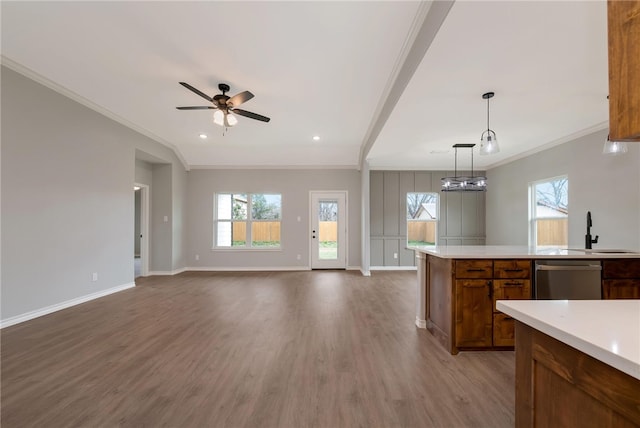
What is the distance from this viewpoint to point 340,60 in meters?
2.83

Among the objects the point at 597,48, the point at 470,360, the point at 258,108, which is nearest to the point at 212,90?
the point at 258,108

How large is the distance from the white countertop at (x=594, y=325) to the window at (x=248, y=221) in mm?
6132

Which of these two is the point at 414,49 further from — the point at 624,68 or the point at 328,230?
the point at 328,230

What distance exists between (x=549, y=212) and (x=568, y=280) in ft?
11.6

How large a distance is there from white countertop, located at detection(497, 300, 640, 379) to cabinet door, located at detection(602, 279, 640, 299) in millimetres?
2045

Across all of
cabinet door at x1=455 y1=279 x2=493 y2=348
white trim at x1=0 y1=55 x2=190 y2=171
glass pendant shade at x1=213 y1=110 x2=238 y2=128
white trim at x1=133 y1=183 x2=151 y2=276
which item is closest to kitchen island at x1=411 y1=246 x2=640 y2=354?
cabinet door at x1=455 y1=279 x2=493 y2=348

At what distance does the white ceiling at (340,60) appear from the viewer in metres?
2.05

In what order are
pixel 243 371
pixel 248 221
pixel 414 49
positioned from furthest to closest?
pixel 248 221, pixel 414 49, pixel 243 371


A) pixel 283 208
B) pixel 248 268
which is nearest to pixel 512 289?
pixel 283 208

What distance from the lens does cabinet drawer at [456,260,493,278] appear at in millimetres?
2449

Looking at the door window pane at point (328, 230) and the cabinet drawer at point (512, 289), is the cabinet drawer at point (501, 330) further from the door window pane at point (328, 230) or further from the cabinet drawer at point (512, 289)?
the door window pane at point (328, 230)

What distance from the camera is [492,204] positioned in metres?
6.73

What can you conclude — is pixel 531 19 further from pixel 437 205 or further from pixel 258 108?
pixel 437 205

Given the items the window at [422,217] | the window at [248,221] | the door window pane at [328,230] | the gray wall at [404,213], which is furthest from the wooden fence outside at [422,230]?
the window at [248,221]
